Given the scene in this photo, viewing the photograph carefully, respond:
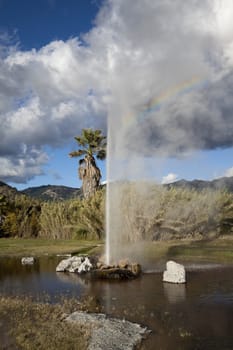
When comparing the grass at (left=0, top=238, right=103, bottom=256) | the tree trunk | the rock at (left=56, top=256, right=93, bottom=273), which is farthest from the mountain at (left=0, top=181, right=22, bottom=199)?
the rock at (left=56, top=256, right=93, bottom=273)

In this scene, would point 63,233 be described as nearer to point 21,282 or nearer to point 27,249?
point 27,249

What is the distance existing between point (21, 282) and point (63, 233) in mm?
22037

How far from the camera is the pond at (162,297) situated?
10438 mm

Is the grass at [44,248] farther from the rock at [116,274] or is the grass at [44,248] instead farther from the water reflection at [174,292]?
the water reflection at [174,292]

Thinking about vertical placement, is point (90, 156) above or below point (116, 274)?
above

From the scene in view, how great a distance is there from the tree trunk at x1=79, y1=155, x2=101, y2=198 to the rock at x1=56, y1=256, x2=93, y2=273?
22.1 meters

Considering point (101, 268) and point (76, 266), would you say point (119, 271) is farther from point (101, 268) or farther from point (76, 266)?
point (76, 266)

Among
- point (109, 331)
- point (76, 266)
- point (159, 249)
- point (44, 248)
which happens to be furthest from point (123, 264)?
point (44, 248)

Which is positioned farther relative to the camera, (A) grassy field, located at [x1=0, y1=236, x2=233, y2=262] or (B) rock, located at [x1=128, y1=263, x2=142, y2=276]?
(A) grassy field, located at [x1=0, y1=236, x2=233, y2=262]

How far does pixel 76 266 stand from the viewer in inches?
837

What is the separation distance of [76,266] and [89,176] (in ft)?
75.8

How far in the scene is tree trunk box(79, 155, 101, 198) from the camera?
43812 mm

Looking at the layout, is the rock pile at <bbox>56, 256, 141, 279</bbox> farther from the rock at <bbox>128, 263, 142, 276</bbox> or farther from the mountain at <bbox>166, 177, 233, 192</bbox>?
the mountain at <bbox>166, 177, 233, 192</bbox>

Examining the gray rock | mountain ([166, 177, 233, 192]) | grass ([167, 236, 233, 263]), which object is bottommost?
the gray rock
